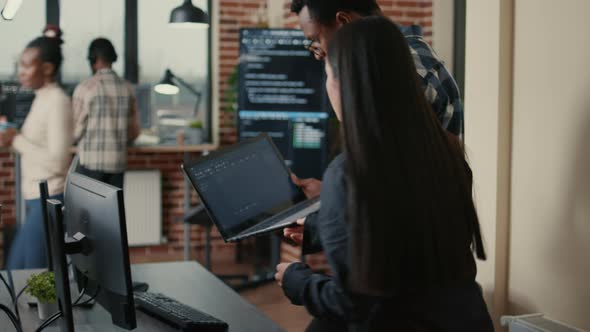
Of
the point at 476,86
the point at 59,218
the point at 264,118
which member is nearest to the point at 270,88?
the point at 264,118

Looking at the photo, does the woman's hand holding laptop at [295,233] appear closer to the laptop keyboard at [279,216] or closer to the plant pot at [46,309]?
the laptop keyboard at [279,216]

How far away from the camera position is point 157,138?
6.82 m

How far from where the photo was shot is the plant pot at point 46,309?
216 centimetres

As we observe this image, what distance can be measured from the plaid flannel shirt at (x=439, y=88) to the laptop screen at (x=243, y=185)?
0.49 meters

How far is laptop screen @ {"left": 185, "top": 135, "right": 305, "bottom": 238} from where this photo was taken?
7.31 feet

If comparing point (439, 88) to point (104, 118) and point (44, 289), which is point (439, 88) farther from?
point (104, 118)

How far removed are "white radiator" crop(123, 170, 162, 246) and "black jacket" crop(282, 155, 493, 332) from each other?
5.12 meters

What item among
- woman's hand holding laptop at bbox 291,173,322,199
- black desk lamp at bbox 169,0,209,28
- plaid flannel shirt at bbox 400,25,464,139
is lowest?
woman's hand holding laptop at bbox 291,173,322,199

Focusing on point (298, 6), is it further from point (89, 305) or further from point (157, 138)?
point (157, 138)

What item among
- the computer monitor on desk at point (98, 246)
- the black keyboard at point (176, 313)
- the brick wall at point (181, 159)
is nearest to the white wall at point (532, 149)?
the black keyboard at point (176, 313)

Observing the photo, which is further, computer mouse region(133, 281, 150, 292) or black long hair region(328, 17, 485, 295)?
computer mouse region(133, 281, 150, 292)

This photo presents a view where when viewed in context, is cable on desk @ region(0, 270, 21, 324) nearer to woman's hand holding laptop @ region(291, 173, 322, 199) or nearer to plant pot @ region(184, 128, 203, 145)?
woman's hand holding laptop @ region(291, 173, 322, 199)

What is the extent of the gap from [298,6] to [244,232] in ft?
2.12

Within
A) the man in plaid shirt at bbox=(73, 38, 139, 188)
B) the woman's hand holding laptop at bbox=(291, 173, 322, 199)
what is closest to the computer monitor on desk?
the woman's hand holding laptop at bbox=(291, 173, 322, 199)
